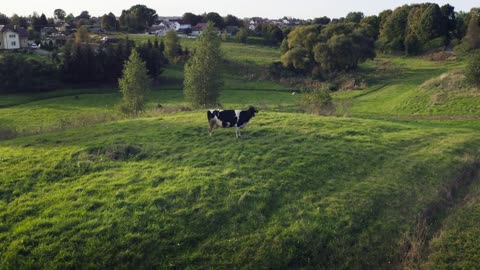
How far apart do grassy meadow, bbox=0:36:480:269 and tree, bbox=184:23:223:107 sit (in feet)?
58.7

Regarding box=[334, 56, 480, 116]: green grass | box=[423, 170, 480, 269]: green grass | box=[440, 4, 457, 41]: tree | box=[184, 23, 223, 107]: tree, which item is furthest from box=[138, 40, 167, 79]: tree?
box=[440, 4, 457, 41]: tree

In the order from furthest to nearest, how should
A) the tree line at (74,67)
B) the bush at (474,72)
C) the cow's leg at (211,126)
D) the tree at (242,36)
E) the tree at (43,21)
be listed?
the tree at (43,21) < the tree at (242,36) < the tree line at (74,67) < the bush at (474,72) < the cow's leg at (211,126)

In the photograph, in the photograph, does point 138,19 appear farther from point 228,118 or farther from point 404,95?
point 228,118

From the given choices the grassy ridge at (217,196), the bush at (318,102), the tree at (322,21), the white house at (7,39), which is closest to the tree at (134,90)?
the bush at (318,102)

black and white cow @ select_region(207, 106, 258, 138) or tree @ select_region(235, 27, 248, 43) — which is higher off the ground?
tree @ select_region(235, 27, 248, 43)

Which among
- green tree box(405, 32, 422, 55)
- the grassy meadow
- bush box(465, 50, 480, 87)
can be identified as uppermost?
green tree box(405, 32, 422, 55)

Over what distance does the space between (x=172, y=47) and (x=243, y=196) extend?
2965 inches

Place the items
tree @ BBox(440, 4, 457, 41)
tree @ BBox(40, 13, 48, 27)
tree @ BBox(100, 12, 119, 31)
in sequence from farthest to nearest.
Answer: tree @ BBox(40, 13, 48, 27) → tree @ BBox(100, 12, 119, 31) → tree @ BBox(440, 4, 457, 41)

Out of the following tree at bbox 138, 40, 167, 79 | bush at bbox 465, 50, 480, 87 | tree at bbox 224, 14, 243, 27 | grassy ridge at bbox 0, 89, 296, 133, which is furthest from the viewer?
tree at bbox 224, 14, 243, 27

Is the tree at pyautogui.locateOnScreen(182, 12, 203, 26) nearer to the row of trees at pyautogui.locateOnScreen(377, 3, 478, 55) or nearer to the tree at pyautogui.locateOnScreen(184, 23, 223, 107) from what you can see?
the row of trees at pyautogui.locateOnScreen(377, 3, 478, 55)

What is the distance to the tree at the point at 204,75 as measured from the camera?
4503 centimetres

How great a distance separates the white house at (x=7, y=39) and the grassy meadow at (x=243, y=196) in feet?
248

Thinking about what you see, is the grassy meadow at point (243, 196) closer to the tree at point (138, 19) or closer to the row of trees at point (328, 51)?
the row of trees at point (328, 51)

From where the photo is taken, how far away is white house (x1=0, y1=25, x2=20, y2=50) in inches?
3533
